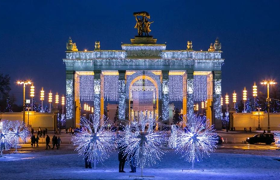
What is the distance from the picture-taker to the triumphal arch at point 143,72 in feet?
236

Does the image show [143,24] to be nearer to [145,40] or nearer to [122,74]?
[145,40]

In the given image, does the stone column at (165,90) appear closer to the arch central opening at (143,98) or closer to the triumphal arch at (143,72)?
the triumphal arch at (143,72)

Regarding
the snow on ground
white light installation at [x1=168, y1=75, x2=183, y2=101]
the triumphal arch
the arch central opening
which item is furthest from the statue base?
the snow on ground

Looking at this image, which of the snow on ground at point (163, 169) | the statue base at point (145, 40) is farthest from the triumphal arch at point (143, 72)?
the snow on ground at point (163, 169)

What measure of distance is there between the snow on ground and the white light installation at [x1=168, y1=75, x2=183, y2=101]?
45525mm

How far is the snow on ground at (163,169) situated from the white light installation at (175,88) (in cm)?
4553

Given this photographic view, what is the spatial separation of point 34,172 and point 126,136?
13.8 feet

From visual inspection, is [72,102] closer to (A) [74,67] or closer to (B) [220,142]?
(A) [74,67]

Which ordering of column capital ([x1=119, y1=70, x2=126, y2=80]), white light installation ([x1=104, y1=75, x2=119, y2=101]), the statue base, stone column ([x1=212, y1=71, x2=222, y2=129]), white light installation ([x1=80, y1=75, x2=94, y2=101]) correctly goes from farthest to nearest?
the statue base < white light installation ([x1=80, y1=75, x2=94, y2=101]) < white light installation ([x1=104, y1=75, x2=119, y2=101]) < stone column ([x1=212, y1=71, x2=222, y2=129]) < column capital ([x1=119, y1=70, x2=126, y2=80])

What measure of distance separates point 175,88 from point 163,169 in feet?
171

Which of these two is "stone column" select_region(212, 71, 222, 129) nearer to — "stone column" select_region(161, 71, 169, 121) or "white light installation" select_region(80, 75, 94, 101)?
"stone column" select_region(161, 71, 169, 121)

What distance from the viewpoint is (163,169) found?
2164cm

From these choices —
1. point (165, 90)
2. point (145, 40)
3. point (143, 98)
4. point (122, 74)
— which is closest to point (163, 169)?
point (165, 90)

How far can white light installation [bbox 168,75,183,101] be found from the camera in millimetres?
72750
